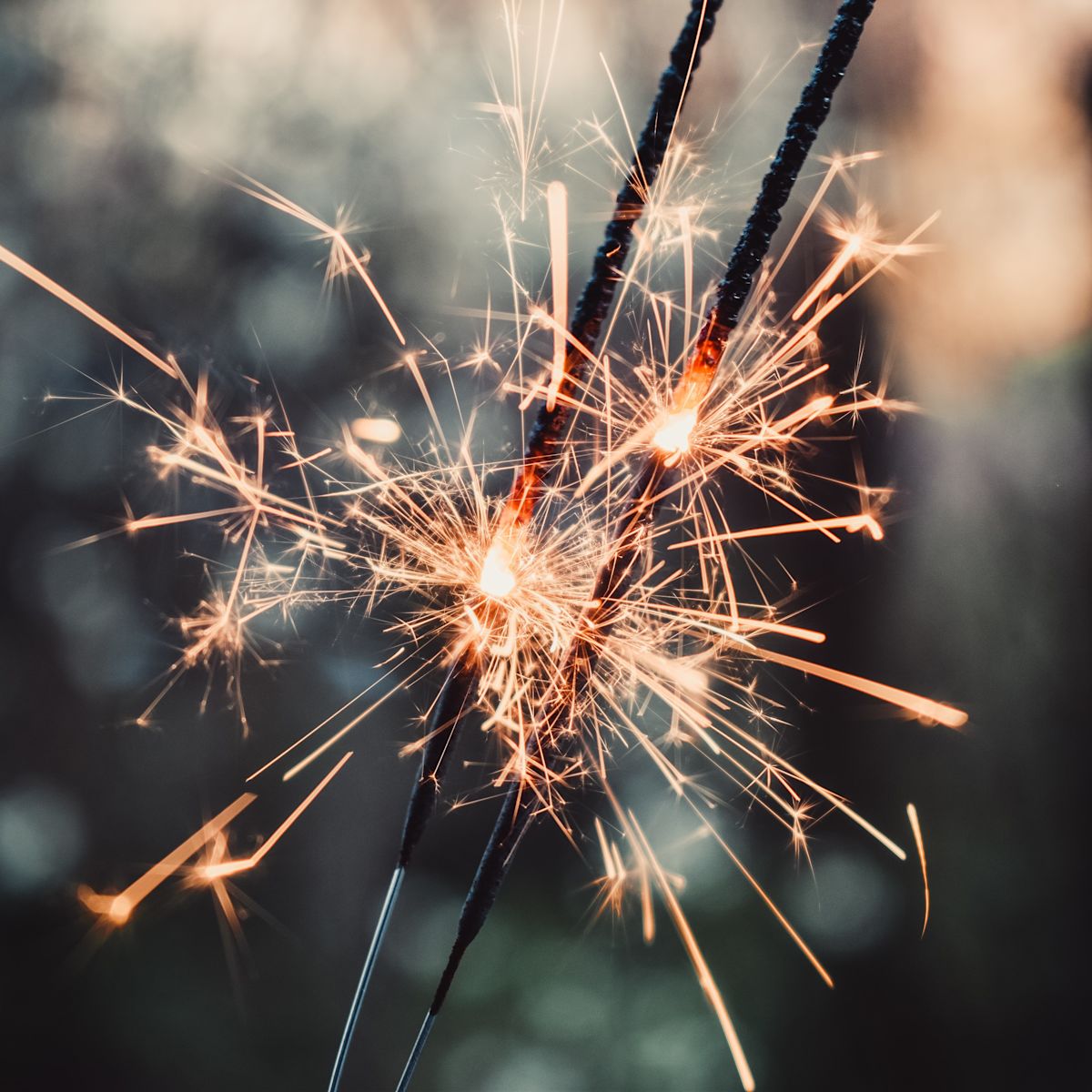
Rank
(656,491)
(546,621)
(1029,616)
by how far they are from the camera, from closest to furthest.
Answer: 1. (656,491)
2. (546,621)
3. (1029,616)

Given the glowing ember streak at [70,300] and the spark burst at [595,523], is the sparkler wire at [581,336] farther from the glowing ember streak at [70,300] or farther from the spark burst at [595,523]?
the glowing ember streak at [70,300]

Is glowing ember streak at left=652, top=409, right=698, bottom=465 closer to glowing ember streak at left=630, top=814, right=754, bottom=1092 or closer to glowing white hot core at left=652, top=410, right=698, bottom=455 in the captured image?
glowing white hot core at left=652, top=410, right=698, bottom=455

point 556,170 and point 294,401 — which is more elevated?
point 556,170

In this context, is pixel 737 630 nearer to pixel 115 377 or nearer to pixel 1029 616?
pixel 1029 616

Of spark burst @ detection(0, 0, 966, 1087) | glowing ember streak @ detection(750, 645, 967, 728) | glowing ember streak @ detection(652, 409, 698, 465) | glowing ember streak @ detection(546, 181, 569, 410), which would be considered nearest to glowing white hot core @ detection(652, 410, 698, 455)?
glowing ember streak @ detection(652, 409, 698, 465)

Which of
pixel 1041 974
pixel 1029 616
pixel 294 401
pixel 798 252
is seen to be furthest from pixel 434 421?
pixel 1041 974

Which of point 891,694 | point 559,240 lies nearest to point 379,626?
point 559,240

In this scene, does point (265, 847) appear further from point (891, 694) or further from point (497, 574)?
point (891, 694)

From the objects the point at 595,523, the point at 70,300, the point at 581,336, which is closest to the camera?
the point at 581,336
